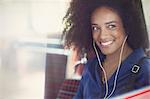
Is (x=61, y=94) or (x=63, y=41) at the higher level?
(x=63, y=41)

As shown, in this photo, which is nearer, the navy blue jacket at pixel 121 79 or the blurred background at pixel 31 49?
the navy blue jacket at pixel 121 79

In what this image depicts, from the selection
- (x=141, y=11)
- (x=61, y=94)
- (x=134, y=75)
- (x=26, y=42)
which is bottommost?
(x=61, y=94)

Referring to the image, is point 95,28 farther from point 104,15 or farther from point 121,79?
point 121,79

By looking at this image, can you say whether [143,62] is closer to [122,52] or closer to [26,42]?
[122,52]

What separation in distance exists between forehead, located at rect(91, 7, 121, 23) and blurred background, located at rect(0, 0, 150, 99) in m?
0.13

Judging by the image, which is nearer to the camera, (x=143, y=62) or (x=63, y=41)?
(x=143, y=62)

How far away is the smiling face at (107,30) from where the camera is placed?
1069mm

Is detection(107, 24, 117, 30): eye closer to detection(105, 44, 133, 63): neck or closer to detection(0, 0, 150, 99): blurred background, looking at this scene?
detection(105, 44, 133, 63): neck

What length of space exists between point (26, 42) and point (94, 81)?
0.35 metres

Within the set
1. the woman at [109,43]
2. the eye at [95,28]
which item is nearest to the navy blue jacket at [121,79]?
the woman at [109,43]

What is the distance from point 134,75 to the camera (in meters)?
1.06

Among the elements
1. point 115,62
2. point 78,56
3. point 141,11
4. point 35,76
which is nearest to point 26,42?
point 35,76

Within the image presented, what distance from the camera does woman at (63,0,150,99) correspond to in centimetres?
106

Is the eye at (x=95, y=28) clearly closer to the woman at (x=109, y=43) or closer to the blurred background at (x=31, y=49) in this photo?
the woman at (x=109, y=43)
